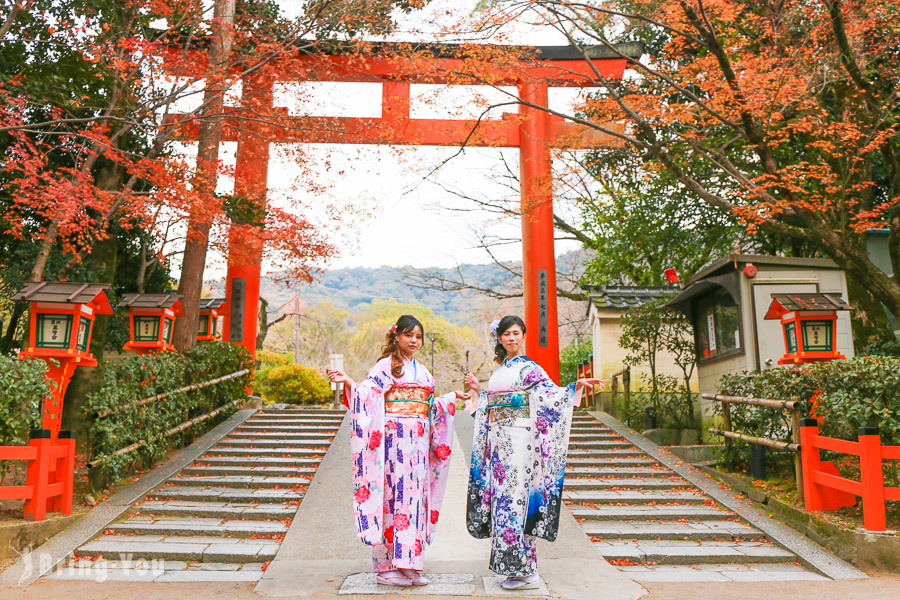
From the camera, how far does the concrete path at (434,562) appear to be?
389cm

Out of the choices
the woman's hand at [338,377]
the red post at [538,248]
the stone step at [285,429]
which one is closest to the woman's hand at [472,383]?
the woman's hand at [338,377]

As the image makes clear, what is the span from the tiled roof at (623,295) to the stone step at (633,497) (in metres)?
6.71

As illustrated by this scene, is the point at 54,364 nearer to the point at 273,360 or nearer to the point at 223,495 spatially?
the point at 223,495

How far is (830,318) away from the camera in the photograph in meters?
6.62

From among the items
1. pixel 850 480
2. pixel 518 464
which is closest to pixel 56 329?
pixel 518 464

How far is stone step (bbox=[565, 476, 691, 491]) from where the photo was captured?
6672mm

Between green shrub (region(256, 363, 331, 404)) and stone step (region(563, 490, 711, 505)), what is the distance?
9914 mm

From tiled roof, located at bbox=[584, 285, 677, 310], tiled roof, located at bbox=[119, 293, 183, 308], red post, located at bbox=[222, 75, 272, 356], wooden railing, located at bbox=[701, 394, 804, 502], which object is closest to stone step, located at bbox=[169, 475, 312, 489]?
tiled roof, located at bbox=[119, 293, 183, 308]

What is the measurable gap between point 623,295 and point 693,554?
9.01 meters

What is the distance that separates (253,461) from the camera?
24.1 feet

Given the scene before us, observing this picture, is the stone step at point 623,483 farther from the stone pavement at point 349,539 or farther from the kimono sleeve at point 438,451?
the kimono sleeve at point 438,451

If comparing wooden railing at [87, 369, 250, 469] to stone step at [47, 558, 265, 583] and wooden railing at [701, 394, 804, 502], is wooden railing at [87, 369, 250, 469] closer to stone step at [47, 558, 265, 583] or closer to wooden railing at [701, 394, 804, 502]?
stone step at [47, 558, 265, 583]

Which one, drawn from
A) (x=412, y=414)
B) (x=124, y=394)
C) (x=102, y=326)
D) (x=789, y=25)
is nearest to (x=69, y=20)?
(x=102, y=326)

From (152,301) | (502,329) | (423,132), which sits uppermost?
(423,132)
